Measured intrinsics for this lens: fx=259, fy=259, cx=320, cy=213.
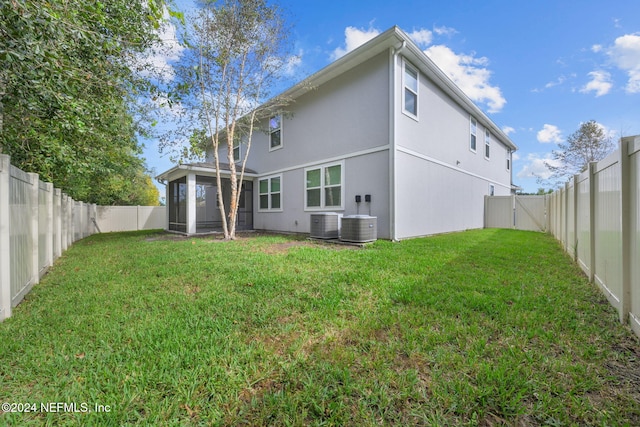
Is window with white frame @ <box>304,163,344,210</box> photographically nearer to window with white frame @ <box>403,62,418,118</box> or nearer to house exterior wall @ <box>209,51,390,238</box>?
house exterior wall @ <box>209,51,390,238</box>

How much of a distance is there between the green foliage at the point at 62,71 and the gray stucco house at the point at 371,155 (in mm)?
4703

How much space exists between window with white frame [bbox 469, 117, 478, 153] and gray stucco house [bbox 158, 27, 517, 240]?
0.15 ft

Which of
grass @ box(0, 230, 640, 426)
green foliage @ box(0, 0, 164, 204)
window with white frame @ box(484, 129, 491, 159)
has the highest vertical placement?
window with white frame @ box(484, 129, 491, 159)

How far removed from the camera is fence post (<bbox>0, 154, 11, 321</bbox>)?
251 centimetres

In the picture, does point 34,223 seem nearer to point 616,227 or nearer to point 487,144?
point 616,227

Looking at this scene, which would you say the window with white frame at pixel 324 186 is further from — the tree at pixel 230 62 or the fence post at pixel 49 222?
the fence post at pixel 49 222

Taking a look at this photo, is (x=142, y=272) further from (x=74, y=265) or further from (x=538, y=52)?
(x=538, y=52)

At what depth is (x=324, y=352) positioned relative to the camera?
1896 millimetres

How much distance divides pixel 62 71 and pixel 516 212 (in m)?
15.4

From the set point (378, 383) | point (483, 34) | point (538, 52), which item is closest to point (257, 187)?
point (483, 34)

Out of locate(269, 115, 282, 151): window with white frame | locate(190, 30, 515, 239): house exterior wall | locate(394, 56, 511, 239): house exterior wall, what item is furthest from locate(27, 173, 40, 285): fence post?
locate(269, 115, 282, 151): window with white frame

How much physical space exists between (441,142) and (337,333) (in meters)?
8.98

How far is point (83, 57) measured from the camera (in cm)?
412

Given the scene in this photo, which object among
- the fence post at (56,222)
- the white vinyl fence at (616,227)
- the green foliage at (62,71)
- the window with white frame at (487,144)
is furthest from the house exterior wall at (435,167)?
the fence post at (56,222)
